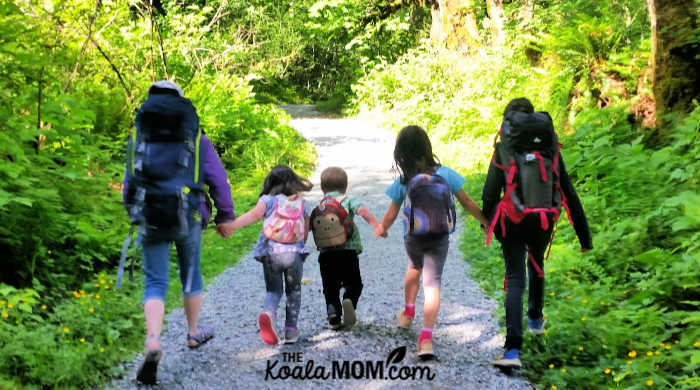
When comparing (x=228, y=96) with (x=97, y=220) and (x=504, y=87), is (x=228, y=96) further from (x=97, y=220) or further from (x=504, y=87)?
(x=97, y=220)

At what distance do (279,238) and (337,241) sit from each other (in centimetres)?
48

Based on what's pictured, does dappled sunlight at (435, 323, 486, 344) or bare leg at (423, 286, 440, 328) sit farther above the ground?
bare leg at (423, 286, 440, 328)

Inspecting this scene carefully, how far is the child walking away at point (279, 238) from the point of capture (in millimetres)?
4410

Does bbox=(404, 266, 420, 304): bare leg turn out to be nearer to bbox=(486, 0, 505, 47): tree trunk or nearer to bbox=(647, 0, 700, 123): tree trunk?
bbox=(647, 0, 700, 123): tree trunk

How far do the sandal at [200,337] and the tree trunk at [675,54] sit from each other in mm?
6347

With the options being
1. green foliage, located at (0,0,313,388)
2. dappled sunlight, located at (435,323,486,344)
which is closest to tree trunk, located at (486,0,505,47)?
green foliage, located at (0,0,313,388)

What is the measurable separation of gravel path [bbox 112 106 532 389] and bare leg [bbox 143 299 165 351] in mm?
423

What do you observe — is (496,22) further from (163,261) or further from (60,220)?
(163,261)

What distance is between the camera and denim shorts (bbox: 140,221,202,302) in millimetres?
3771

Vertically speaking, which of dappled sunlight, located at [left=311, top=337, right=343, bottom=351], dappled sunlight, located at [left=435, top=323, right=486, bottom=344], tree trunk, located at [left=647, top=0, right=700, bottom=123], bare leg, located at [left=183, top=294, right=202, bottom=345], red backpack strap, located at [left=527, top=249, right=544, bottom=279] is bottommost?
dappled sunlight, located at [left=311, top=337, right=343, bottom=351]

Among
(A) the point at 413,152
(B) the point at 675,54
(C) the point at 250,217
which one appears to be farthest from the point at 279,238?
(B) the point at 675,54

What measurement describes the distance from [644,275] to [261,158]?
9.93 m

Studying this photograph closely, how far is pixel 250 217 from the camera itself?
427cm

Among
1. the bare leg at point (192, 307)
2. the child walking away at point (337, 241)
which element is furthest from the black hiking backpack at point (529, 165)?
the bare leg at point (192, 307)
